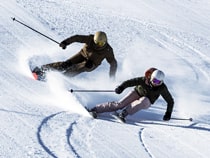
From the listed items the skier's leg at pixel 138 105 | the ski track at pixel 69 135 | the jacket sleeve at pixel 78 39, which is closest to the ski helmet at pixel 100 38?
the jacket sleeve at pixel 78 39

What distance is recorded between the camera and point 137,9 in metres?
17.4

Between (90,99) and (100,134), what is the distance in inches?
82.7

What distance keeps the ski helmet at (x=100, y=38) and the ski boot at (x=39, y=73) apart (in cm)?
121

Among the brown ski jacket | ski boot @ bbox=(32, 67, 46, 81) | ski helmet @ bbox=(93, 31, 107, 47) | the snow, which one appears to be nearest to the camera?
the snow

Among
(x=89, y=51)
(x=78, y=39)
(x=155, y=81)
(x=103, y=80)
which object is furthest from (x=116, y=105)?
(x=103, y=80)

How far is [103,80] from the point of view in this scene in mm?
10562

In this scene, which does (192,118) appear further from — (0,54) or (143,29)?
(143,29)

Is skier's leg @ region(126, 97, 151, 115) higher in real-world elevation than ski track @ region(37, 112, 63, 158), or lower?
lower

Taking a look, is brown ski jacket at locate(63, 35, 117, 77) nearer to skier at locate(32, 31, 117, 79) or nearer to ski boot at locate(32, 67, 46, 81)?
skier at locate(32, 31, 117, 79)

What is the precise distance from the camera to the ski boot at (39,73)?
30.0ft

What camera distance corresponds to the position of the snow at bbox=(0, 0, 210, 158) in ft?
21.0

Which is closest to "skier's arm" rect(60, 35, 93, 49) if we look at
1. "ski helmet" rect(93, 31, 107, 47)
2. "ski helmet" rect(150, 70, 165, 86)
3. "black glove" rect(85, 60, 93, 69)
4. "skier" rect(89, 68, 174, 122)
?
"ski helmet" rect(93, 31, 107, 47)

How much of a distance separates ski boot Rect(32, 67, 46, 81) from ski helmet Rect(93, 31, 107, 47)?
121 centimetres

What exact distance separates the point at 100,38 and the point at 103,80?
125 cm
